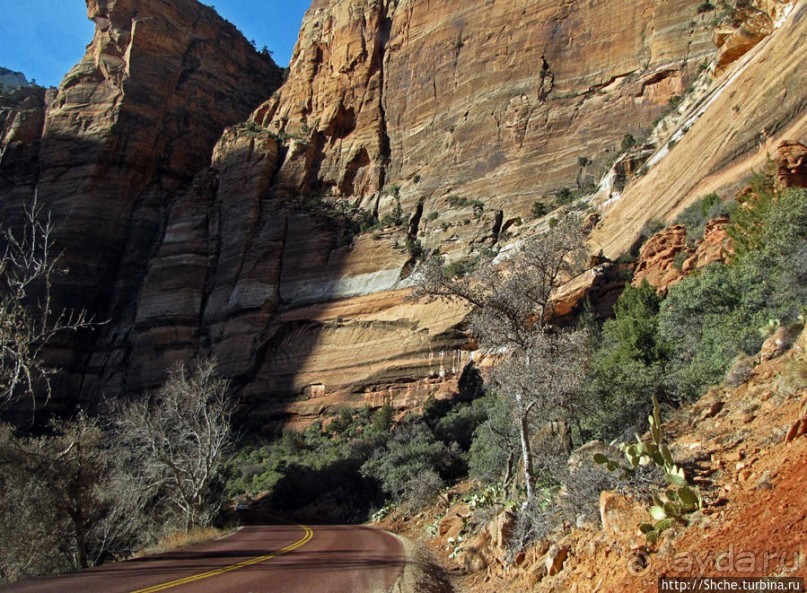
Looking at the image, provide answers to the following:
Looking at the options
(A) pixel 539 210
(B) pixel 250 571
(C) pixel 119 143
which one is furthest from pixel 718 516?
(C) pixel 119 143

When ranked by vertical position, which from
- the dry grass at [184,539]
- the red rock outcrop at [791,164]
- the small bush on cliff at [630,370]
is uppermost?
the red rock outcrop at [791,164]

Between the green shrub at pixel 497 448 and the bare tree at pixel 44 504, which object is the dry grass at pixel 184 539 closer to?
the bare tree at pixel 44 504

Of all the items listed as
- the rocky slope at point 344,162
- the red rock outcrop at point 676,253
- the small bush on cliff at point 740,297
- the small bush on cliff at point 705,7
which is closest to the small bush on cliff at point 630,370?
the small bush on cliff at point 740,297

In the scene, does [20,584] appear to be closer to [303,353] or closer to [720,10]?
[303,353]

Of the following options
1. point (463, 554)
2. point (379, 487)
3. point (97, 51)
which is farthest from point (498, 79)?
point (97, 51)

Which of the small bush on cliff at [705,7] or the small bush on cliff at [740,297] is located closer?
the small bush on cliff at [740,297]

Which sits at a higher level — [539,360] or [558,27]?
[558,27]

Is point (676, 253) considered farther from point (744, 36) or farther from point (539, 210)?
point (539, 210)
